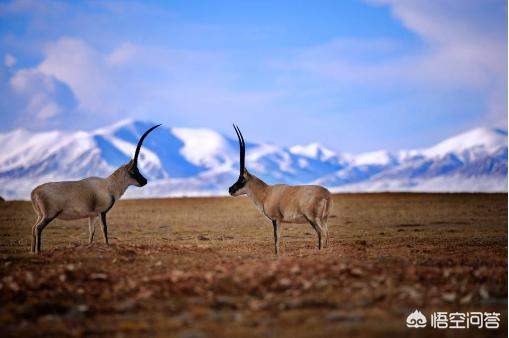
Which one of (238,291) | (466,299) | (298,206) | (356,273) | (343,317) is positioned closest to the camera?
(343,317)

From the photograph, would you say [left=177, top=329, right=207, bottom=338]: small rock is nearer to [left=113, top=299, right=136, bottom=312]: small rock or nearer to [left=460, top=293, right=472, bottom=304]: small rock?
[left=113, top=299, right=136, bottom=312]: small rock

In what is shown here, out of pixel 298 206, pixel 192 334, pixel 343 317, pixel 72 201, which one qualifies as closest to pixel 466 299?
pixel 343 317

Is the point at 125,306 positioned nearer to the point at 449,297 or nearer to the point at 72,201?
the point at 449,297

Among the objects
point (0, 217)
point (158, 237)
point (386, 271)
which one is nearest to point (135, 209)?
point (0, 217)

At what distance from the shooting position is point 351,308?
33.6 ft

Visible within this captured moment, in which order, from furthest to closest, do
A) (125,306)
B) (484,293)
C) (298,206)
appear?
(298,206), (484,293), (125,306)

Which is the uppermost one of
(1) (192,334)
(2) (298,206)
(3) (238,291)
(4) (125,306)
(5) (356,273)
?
(2) (298,206)

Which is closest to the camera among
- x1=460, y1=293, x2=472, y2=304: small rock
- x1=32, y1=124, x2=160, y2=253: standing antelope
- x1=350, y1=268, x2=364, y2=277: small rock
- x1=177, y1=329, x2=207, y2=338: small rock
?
x1=177, y1=329, x2=207, y2=338: small rock

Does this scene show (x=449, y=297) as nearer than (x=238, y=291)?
Yes

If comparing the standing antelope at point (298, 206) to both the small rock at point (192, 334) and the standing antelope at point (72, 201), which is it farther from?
the small rock at point (192, 334)

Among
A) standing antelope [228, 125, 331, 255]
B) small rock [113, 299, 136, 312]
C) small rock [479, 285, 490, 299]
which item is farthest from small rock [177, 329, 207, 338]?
standing antelope [228, 125, 331, 255]

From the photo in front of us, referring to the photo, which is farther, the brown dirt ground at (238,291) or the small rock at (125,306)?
the small rock at (125,306)

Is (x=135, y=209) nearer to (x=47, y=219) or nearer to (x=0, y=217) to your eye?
(x=0, y=217)

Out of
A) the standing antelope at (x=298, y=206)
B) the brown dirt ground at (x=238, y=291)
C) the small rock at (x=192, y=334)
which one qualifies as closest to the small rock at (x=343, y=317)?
the brown dirt ground at (x=238, y=291)
